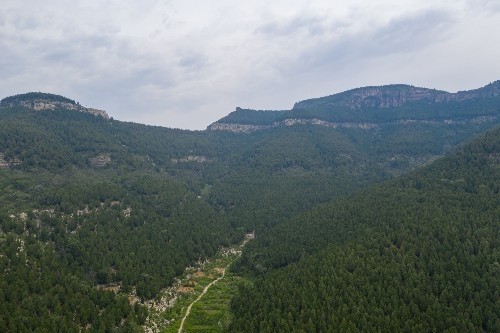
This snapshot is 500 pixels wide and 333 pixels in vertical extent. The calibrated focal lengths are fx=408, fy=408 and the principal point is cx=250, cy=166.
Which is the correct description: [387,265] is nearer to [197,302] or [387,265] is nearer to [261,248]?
[197,302]

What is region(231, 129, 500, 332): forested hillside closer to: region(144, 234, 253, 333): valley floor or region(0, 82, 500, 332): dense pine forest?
region(0, 82, 500, 332): dense pine forest

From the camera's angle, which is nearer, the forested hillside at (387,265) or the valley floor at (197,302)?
the forested hillside at (387,265)

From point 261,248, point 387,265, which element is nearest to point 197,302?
point 261,248

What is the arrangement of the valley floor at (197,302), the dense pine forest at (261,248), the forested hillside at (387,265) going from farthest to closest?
the valley floor at (197,302) < the dense pine forest at (261,248) < the forested hillside at (387,265)

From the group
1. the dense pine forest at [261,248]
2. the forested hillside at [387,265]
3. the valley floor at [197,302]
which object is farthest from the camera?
the valley floor at [197,302]

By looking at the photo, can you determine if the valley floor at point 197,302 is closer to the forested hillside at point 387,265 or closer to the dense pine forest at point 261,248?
the dense pine forest at point 261,248

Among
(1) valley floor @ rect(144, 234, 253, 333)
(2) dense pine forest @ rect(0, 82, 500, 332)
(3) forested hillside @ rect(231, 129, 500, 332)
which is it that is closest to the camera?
(3) forested hillside @ rect(231, 129, 500, 332)

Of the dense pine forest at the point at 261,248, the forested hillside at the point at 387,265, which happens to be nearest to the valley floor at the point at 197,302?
the dense pine forest at the point at 261,248

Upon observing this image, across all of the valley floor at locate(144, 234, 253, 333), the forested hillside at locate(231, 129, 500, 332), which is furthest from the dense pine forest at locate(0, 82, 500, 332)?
the valley floor at locate(144, 234, 253, 333)
